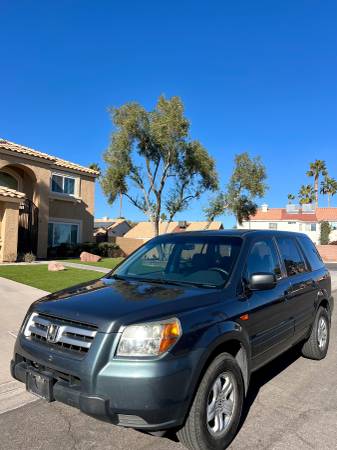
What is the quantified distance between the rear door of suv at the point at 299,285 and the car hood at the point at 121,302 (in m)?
1.61

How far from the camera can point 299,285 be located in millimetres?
5004

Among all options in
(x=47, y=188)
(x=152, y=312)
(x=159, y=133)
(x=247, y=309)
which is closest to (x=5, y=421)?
(x=152, y=312)

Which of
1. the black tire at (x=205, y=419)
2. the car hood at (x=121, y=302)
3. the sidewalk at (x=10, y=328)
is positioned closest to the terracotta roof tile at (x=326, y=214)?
the sidewalk at (x=10, y=328)

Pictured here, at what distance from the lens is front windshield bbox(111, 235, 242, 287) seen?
403 cm

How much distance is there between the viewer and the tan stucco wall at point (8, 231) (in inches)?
703

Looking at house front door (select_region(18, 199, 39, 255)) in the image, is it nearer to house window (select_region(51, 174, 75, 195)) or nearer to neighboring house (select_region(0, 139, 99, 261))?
neighboring house (select_region(0, 139, 99, 261))

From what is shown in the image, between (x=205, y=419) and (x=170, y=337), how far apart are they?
722mm

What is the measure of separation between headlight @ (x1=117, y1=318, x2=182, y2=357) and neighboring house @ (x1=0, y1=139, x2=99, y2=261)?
53.3 ft

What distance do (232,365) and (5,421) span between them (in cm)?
222

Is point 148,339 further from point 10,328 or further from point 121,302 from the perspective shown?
point 10,328

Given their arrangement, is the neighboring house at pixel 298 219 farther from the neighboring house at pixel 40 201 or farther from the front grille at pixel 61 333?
the front grille at pixel 61 333

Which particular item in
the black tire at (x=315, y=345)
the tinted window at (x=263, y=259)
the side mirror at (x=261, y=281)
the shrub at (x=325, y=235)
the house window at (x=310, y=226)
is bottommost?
the black tire at (x=315, y=345)

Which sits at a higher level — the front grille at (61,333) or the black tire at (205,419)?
the front grille at (61,333)

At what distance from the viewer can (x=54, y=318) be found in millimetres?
3334
